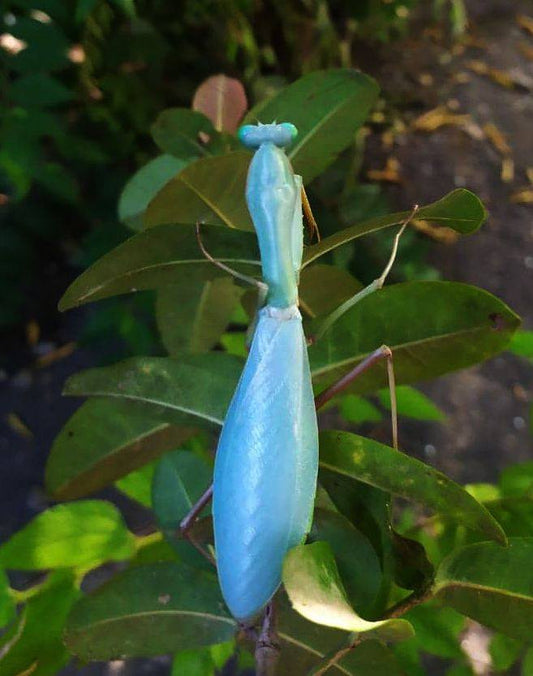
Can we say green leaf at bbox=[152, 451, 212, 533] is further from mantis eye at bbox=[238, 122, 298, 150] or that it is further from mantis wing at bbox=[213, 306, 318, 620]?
mantis eye at bbox=[238, 122, 298, 150]

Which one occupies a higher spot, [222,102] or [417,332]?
[222,102]

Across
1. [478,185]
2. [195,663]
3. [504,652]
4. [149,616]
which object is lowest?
[478,185]

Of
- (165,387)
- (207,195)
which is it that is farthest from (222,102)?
(165,387)

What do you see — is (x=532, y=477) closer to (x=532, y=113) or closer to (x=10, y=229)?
(x=10, y=229)

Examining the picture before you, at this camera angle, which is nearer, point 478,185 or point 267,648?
point 267,648

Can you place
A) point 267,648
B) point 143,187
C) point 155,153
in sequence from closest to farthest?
point 267,648 < point 143,187 < point 155,153

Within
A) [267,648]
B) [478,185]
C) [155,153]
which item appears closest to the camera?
[267,648]

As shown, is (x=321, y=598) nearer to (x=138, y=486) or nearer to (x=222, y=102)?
(x=138, y=486)
